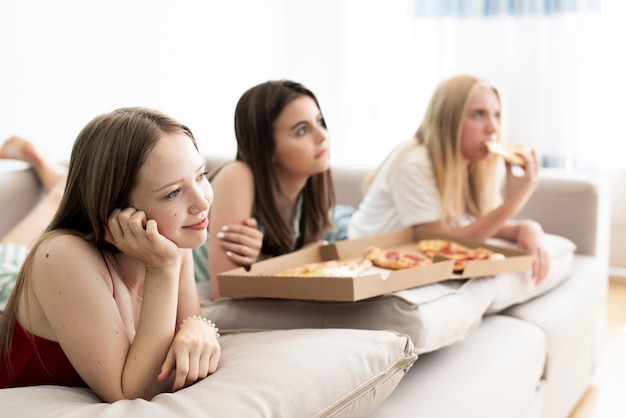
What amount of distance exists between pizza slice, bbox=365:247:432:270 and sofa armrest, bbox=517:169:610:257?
854mm

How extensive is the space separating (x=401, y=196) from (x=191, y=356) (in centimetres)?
121

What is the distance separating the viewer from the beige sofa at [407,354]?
3.80ft

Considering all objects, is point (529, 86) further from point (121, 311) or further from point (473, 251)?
point (121, 311)

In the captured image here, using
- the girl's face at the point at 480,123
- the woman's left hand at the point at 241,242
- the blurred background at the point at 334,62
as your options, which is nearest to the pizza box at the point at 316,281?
the woman's left hand at the point at 241,242

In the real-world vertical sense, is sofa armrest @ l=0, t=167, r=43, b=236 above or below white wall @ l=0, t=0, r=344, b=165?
below

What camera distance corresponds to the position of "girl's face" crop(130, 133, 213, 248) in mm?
1205

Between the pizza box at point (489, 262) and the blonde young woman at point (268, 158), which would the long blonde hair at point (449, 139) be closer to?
the pizza box at point (489, 262)

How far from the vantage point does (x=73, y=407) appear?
3.71ft

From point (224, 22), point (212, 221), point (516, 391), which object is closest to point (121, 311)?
point (212, 221)

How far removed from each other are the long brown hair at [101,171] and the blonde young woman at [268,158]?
0.65 metres

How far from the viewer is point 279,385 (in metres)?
1.17

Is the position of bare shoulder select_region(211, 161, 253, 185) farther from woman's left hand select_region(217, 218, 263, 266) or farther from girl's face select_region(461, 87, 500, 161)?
girl's face select_region(461, 87, 500, 161)

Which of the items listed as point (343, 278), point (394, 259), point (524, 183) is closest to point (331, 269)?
point (394, 259)

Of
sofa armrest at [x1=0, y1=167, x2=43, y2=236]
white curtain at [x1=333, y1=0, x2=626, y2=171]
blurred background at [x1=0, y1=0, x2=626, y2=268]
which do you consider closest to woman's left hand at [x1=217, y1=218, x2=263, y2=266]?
sofa armrest at [x1=0, y1=167, x2=43, y2=236]
